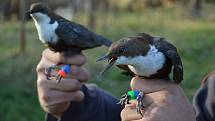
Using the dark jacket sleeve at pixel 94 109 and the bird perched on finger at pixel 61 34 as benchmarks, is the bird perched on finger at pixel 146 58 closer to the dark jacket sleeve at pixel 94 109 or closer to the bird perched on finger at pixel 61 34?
the bird perched on finger at pixel 61 34

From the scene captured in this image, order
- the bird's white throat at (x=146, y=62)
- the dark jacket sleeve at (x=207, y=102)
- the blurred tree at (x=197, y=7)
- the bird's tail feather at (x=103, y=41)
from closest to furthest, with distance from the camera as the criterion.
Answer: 1. the bird's white throat at (x=146, y=62)
2. the dark jacket sleeve at (x=207, y=102)
3. the bird's tail feather at (x=103, y=41)
4. the blurred tree at (x=197, y=7)

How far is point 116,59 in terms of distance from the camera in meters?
2.73

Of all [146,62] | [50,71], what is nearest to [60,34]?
[50,71]

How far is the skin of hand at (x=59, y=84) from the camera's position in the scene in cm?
355

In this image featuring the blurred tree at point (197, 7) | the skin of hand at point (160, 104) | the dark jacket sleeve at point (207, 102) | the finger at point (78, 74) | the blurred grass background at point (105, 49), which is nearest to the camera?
the skin of hand at point (160, 104)

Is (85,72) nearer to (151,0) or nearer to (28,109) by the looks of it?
(28,109)

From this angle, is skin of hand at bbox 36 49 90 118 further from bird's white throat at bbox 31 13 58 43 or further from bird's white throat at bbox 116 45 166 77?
bird's white throat at bbox 116 45 166 77

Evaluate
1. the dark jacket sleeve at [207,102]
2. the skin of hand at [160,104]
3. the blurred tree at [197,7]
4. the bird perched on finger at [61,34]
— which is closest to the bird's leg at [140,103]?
the skin of hand at [160,104]

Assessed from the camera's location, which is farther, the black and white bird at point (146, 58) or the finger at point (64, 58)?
the finger at point (64, 58)

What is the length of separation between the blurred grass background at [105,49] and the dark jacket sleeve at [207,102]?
463 cm

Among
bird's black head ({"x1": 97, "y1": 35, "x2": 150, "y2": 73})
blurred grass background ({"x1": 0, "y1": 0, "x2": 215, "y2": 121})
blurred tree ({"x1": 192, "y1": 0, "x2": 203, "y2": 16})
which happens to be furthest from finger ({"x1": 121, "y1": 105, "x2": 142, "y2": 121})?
blurred tree ({"x1": 192, "y1": 0, "x2": 203, "y2": 16})

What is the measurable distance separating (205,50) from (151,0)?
5.56 metres

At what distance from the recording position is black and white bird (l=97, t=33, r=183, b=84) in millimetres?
2697

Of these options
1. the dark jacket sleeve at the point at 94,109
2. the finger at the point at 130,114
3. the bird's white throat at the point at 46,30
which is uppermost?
the finger at the point at 130,114
